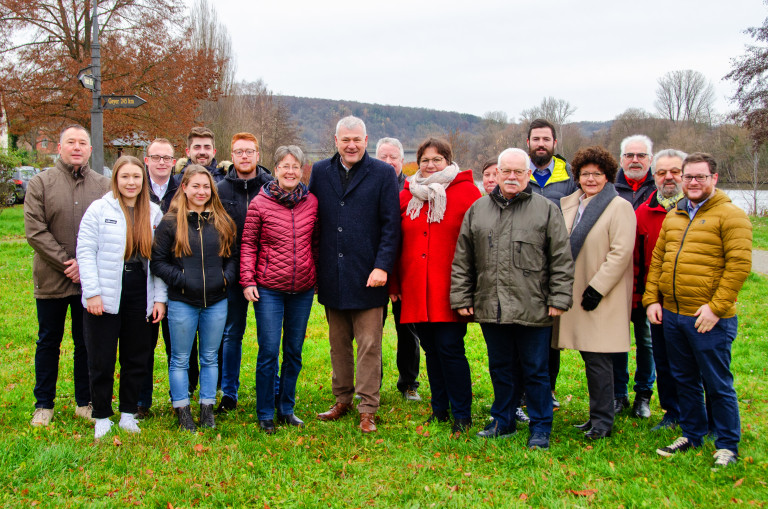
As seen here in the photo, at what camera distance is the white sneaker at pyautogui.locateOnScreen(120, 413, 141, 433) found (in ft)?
14.9

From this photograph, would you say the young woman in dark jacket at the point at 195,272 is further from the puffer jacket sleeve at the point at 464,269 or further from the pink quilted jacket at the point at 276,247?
the puffer jacket sleeve at the point at 464,269

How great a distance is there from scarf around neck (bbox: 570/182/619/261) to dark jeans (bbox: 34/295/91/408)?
13.5 feet

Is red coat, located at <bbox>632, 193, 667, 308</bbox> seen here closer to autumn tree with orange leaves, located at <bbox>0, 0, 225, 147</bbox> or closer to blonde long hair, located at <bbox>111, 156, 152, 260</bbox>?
blonde long hair, located at <bbox>111, 156, 152, 260</bbox>

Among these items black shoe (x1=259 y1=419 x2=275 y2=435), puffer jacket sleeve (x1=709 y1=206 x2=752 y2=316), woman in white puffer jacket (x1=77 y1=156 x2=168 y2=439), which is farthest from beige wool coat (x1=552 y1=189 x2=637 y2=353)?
woman in white puffer jacket (x1=77 y1=156 x2=168 y2=439)

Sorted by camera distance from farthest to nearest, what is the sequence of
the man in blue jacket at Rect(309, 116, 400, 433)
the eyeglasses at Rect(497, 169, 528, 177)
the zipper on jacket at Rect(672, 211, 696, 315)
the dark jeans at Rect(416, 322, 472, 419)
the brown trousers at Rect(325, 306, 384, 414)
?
1. the brown trousers at Rect(325, 306, 384, 414)
2. the man in blue jacket at Rect(309, 116, 400, 433)
3. the dark jeans at Rect(416, 322, 472, 419)
4. the eyeglasses at Rect(497, 169, 528, 177)
5. the zipper on jacket at Rect(672, 211, 696, 315)

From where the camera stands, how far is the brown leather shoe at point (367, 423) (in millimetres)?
4746

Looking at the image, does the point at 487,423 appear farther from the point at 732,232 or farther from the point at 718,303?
the point at 732,232

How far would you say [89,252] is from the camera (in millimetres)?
4312

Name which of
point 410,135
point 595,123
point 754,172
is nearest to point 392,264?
point 754,172

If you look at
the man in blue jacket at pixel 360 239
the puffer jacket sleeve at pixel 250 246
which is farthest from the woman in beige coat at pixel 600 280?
the puffer jacket sleeve at pixel 250 246

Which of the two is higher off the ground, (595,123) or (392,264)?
(595,123)

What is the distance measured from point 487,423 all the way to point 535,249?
64.3 inches

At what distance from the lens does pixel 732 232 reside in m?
3.79

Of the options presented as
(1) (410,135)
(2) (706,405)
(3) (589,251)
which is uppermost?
(1) (410,135)
